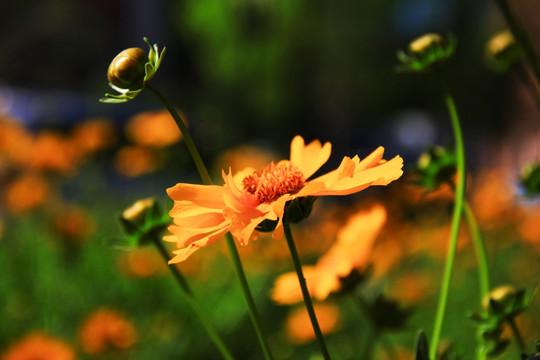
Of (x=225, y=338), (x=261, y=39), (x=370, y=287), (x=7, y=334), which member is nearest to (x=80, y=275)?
(x=7, y=334)

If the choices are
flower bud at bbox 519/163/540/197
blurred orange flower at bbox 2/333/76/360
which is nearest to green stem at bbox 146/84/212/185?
flower bud at bbox 519/163/540/197

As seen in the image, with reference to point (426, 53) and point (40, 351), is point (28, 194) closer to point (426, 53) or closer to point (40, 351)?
point (40, 351)

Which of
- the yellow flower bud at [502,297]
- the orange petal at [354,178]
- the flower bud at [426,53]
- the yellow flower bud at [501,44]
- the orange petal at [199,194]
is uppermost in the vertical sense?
the flower bud at [426,53]

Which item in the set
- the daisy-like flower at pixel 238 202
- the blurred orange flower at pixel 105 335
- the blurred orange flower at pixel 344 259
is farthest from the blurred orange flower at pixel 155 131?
the daisy-like flower at pixel 238 202

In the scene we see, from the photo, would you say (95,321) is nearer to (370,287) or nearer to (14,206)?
(370,287)

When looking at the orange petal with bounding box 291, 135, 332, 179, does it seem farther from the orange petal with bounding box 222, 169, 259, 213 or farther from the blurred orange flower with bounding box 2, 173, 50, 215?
the blurred orange flower with bounding box 2, 173, 50, 215

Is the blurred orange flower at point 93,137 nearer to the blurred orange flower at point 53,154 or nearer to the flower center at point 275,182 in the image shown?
the blurred orange flower at point 53,154

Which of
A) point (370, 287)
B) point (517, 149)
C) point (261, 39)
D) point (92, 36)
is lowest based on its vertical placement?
point (517, 149)
